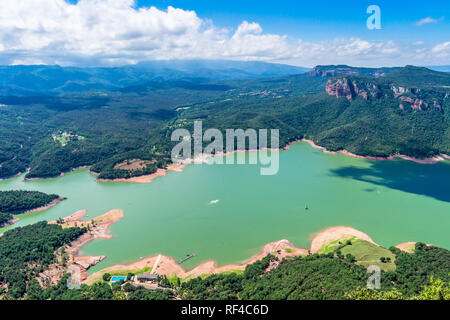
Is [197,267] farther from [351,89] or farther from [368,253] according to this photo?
[351,89]

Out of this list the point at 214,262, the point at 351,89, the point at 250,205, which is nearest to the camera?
the point at 214,262

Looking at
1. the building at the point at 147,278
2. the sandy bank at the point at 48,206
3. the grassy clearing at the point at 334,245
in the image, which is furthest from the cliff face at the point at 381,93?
the sandy bank at the point at 48,206

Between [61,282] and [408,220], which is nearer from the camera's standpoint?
[61,282]

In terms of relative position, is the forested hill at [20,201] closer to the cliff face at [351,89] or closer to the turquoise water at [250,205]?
the turquoise water at [250,205]

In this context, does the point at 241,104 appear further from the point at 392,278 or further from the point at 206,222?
the point at 392,278

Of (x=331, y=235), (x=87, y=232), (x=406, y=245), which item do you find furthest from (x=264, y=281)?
(x=87, y=232)

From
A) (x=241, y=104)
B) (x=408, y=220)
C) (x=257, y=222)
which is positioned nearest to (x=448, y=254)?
(x=408, y=220)
